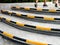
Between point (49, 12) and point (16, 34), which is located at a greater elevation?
point (49, 12)

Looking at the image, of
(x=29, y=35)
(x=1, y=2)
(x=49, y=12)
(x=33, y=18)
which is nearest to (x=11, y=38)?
(x=29, y=35)

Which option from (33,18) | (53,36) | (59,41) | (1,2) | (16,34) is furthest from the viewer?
(1,2)

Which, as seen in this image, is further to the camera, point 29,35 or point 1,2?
point 1,2

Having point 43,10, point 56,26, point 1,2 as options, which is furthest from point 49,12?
point 1,2

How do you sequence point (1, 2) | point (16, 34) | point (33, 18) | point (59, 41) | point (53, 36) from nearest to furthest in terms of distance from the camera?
point (59, 41) → point (53, 36) → point (16, 34) → point (33, 18) → point (1, 2)

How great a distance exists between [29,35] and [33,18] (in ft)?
3.38

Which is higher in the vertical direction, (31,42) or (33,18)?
(33,18)

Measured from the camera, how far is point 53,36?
17.0 feet

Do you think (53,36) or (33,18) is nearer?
(53,36)

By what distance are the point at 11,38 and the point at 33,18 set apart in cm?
115

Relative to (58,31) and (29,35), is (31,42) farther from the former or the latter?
(58,31)

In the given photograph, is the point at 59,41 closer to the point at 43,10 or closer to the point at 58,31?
the point at 58,31

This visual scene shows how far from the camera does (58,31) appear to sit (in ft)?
17.1

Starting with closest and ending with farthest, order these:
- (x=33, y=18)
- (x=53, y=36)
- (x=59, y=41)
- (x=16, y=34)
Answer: (x=59, y=41), (x=53, y=36), (x=16, y=34), (x=33, y=18)
